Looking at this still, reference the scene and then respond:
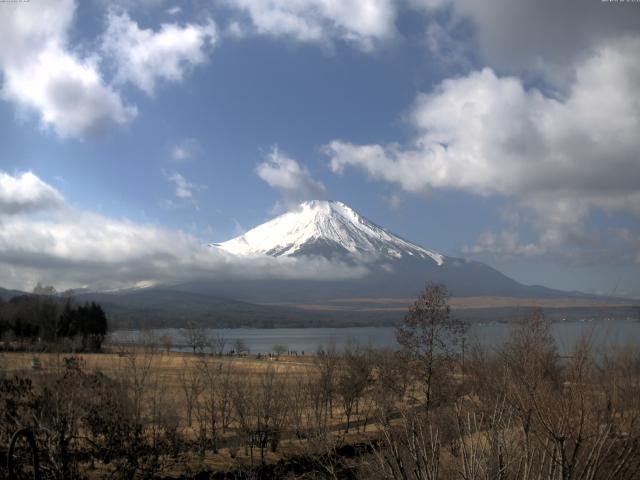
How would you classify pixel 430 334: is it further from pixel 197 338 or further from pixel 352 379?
pixel 197 338

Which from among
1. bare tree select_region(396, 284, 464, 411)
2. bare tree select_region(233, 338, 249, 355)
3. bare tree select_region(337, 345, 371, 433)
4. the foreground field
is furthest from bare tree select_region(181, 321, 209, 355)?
bare tree select_region(396, 284, 464, 411)

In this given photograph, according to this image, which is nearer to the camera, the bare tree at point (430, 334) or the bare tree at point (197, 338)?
the bare tree at point (430, 334)

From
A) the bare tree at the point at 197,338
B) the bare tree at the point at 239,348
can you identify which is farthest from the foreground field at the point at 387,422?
the bare tree at the point at 239,348

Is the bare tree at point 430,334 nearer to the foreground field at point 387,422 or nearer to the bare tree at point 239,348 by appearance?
the foreground field at point 387,422

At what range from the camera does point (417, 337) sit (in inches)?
1046

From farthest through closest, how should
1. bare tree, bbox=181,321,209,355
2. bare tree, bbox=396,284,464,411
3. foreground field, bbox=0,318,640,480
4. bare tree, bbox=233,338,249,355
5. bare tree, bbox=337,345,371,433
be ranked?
bare tree, bbox=233,338,249,355 → bare tree, bbox=181,321,209,355 → bare tree, bbox=337,345,371,433 → bare tree, bbox=396,284,464,411 → foreground field, bbox=0,318,640,480

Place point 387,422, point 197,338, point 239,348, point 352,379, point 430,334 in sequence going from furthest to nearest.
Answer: point 239,348, point 197,338, point 352,379, point 430,334, point 387,422

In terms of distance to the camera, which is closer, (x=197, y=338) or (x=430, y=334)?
(x=430, y=334)

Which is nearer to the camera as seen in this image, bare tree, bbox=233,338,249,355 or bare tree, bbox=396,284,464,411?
bare tree, bbox=396,284,464,411

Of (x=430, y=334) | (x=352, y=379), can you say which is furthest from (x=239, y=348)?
(x=430, y=334)

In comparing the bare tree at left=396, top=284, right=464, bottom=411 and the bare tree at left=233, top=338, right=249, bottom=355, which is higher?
the bare tree at left=396, top=284, right=464, bottom=411

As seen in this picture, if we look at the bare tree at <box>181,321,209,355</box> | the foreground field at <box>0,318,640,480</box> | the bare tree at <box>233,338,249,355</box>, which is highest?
the foreground field at <box>0,318,640,480</box>

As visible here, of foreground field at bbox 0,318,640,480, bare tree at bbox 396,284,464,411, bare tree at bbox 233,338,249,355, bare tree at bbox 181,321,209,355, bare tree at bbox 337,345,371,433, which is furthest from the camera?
bare tree at bbox 233,338,249,355

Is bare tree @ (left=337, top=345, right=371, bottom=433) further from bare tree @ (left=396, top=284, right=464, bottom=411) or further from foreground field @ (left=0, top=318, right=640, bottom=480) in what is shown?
bare tree @ (left=396, top=284, right=464, bottom=411)
